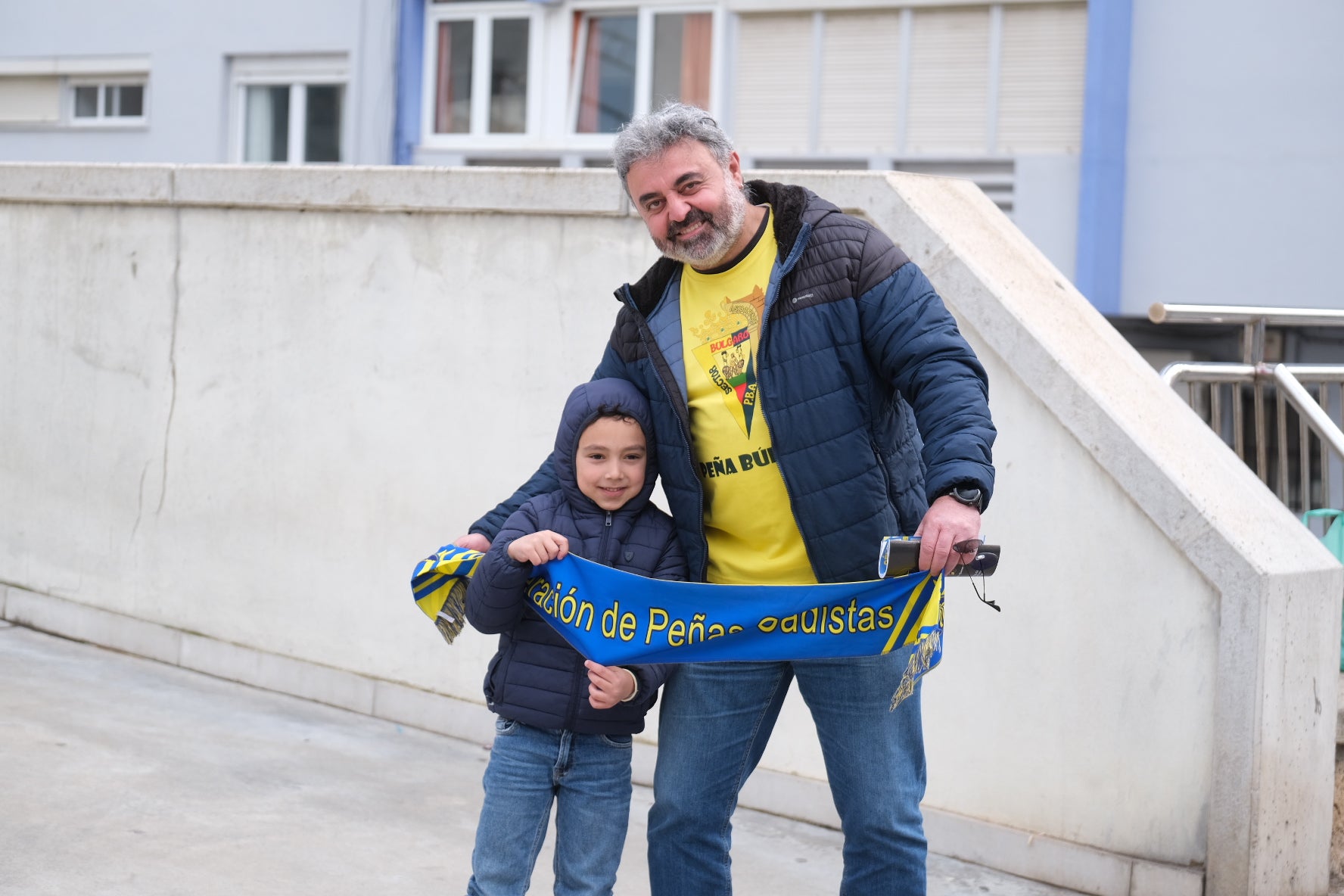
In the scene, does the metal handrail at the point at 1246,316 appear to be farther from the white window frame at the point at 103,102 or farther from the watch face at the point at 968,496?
the white window frame at the point at 103,102

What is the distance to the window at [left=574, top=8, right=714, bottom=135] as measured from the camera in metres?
16.0

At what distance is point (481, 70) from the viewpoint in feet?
55.8

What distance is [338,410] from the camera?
6.19m

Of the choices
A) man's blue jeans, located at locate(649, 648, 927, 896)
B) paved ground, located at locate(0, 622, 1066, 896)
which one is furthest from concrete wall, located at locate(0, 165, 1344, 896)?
man's blue jeans, located at locate(649, 648, 927, 896)

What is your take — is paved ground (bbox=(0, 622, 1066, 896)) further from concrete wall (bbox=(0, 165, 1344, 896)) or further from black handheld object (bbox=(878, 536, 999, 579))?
black handheld object (bbox=(878, 536, 999, 579))

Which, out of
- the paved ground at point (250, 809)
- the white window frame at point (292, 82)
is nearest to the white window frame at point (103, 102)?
the white window frame at point (292, 82)

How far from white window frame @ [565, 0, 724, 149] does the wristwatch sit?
13.3 metres

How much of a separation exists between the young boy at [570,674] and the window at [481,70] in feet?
45.7

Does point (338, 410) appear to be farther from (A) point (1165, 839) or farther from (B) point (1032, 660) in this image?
(A) point (1165, 839)

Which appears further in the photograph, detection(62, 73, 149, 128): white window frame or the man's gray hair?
detection(62, 73, 149, 128): white window frame

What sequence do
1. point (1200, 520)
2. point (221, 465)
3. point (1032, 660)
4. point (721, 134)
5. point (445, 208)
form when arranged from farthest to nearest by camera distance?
point (221, 465) < point (445, 208) < point (1032, 660) < point (1200, 520) < point (721, 134)

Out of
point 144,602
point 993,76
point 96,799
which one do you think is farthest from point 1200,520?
point 993,76

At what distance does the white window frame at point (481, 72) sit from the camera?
16688 mm

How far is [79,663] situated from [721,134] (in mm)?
4582
